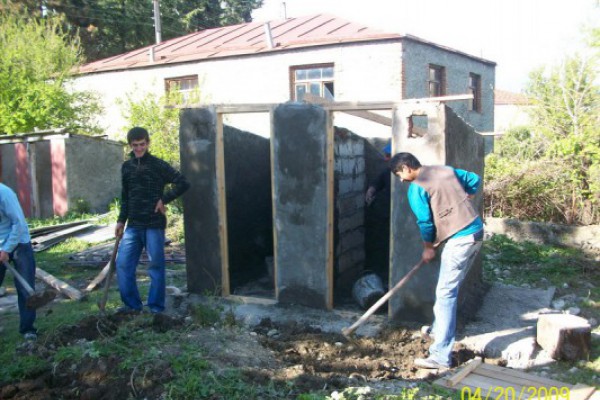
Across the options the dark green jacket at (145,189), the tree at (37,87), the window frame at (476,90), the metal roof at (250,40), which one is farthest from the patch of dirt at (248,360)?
the window frame at (476,90)

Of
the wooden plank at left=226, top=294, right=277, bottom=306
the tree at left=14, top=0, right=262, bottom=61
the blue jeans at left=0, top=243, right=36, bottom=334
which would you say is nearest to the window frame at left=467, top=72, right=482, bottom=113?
the wooden plank at left=226, top=294, right=277, bottom=306

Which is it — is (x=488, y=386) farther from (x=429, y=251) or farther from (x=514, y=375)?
(x=429, y=251)

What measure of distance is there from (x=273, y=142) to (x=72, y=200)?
30.6 ft

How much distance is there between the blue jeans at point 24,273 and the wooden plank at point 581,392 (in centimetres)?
457

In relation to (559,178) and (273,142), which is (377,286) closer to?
(273,142)

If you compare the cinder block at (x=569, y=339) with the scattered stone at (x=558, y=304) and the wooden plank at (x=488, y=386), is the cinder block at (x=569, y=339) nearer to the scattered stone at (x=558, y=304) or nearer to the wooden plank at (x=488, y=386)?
the wooden plank at (x=488, y=386)

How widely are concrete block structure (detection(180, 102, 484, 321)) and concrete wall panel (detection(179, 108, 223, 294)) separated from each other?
0.01 meters

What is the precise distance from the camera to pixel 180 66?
18359 mm

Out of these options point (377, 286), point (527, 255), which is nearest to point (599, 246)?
point (527, 255)

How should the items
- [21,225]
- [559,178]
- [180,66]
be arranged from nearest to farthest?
[21,225]
[559,178]
[180,66]

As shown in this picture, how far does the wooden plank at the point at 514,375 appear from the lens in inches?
158

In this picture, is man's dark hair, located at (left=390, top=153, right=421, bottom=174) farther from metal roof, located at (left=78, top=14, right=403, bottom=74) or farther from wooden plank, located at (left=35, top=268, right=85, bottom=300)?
metal roof, located at (left=78, top=14, right=403, bottom=74)

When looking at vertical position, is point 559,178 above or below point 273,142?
below

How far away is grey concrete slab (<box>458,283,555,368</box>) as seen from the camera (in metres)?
4.69
